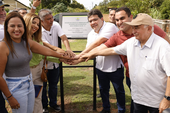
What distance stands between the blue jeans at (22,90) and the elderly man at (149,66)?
144 cm

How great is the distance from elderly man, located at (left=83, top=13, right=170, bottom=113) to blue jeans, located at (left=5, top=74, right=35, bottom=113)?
1.44 meters

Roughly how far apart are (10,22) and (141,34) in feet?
5.33

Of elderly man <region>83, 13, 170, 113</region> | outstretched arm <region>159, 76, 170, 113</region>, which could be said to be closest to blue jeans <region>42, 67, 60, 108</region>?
elderly man <region>83, 13, 170, 113</region>

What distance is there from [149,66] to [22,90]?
1.63 meters

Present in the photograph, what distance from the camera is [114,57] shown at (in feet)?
9.85

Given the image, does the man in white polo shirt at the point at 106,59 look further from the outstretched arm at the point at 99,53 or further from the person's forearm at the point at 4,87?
the person's forearm at the point at 4,87

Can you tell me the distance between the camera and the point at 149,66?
6.15 ft

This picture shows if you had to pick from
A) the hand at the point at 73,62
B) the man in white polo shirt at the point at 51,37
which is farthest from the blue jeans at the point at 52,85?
the hand at the point at 73,62

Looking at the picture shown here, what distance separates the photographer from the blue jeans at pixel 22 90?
1930 millimetres

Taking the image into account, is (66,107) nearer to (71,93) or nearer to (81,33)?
(71,93)

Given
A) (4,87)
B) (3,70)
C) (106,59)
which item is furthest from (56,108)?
(3,70)

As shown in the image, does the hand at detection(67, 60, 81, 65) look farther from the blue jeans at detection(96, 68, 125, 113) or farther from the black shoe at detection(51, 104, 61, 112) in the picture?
the black shoe at detection(51, 104, 61, 112)

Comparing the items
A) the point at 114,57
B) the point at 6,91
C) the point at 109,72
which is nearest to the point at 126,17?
the point at 114,57

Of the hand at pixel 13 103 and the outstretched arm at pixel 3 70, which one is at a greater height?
the outstretched arm at pixel 3 70
